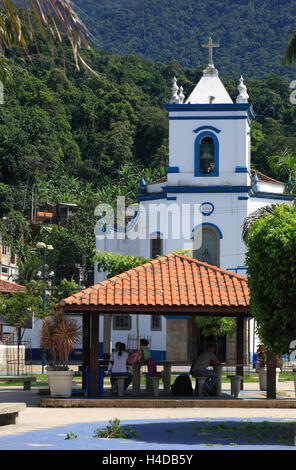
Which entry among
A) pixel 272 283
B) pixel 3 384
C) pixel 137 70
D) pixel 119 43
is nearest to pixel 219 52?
pixel 119 43

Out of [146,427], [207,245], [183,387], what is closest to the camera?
[146,427]

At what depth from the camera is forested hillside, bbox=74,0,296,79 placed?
144875 mm

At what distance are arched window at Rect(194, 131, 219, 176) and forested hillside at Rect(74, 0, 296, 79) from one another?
9798 centimetres

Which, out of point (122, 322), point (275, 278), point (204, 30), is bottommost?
point (122, 322)

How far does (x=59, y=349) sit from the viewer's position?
2027 centimetres

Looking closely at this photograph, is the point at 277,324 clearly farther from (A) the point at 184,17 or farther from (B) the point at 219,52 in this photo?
(A) the point at 184,17

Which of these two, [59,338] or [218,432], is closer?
[218,432]

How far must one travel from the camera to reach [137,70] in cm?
9788

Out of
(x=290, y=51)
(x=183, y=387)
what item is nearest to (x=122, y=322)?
(x=183, y=387)

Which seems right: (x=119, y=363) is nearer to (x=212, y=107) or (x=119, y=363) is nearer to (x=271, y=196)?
(x=212, y=107)

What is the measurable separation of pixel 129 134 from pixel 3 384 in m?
57.3

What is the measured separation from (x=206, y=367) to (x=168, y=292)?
1905 millimetres

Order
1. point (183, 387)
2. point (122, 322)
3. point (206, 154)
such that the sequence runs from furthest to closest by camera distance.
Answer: point (122, 322) < point (206, 154) < point (183, 387)

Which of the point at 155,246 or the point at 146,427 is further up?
the point at 155,246
